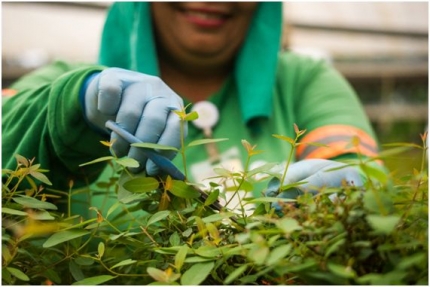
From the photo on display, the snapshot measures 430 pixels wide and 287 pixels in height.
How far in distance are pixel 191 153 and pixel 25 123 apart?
1.73 ft

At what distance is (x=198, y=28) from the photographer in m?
1.64

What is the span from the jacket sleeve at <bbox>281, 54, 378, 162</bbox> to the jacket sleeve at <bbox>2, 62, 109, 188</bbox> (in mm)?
551

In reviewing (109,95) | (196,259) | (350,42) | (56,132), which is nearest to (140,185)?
(196,259)

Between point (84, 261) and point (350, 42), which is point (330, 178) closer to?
point (84, 261)

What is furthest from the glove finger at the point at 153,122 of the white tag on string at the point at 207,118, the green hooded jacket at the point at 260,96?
the white tag on string at the point at 207,118

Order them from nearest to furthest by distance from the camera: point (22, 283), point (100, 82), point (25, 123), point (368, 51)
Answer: point (22, 283) → point (100, 82) → point (25, 123) → point (368, 51)

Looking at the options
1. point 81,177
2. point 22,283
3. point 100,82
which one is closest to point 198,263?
point 22,283

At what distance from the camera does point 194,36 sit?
163 centimetres

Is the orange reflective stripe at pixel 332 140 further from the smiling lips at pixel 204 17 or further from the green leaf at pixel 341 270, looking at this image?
the green leaf at pixel 341 270

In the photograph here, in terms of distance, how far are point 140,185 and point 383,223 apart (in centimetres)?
29

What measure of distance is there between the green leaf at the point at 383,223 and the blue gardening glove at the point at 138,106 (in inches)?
15.3

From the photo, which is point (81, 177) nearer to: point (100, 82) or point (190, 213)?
point (100, 82)

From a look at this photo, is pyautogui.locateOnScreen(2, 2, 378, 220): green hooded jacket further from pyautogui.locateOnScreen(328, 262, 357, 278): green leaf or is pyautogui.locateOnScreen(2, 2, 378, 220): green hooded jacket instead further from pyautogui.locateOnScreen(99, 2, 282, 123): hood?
pyautogui.locateOnScreen(328, 262, 357, 278): green leaf

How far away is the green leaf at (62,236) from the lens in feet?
2.16
